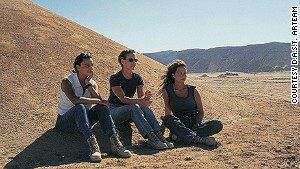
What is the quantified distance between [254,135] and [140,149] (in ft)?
6.27

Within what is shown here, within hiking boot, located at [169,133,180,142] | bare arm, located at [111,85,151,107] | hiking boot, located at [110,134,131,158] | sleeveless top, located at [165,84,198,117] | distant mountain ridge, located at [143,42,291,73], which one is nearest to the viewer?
hiking boot, located at [110,134,131,158]

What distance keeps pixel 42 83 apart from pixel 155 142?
8.37 ft

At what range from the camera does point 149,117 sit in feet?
15.9

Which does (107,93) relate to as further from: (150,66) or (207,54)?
(207,54)

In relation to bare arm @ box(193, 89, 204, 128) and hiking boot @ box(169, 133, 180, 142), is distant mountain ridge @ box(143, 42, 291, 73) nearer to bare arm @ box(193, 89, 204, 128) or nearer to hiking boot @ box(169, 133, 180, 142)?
bare arm @ box(193, 89, 204, 128)

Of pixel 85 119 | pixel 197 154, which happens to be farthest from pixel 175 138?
pixel 85 119

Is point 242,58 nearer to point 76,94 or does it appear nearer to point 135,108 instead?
point 135,108

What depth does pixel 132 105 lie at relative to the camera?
15.7ft

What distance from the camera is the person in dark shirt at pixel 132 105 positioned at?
15.5 feet

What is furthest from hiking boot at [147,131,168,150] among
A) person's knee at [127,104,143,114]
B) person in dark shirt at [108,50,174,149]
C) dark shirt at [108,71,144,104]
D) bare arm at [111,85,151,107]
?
dark shirt at [108,71,144,104]

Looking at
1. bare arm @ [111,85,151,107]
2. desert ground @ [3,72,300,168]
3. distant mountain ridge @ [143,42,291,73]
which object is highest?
distant mountain ridge @ [143,42,291,73]

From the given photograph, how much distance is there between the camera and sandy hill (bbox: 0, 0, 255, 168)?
14.9 feet

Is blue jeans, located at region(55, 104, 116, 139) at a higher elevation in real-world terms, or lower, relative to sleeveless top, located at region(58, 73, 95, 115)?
lower

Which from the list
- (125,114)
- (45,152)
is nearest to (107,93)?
(125,114)
